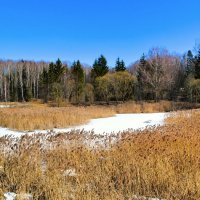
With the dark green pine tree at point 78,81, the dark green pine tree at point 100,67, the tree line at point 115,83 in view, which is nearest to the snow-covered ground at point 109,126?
the tree line at point 115,83

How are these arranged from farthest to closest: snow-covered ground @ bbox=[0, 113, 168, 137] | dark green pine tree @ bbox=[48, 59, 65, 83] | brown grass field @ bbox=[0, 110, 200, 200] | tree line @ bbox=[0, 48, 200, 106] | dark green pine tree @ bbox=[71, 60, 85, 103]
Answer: dark green pine tree @ bbox=[48, 59, 65, 83], dark green pine tree @ bbox=[71, 60, 85, 103], tree line @ bbox=[0, 48, 200, 106], snow-covered ground @ bbox=[0, 113, 168, 137], brown grass field @ bbox=[0, 110, 200, 200]

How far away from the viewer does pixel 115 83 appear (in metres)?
50.5

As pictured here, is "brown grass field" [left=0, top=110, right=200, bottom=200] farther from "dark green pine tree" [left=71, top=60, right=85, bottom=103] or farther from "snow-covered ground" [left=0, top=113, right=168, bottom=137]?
"dark green pine tree" [left=71, top=60, right=85, bottom=103]

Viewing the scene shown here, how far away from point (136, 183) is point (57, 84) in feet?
160

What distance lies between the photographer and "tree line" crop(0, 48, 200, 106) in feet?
156

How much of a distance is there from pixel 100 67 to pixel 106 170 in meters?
52.7

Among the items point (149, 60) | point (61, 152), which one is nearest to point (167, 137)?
point (61, 152)

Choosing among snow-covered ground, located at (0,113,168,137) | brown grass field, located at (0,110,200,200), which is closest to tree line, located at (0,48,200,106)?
snow-covered ground, located at (0,113,168,137)

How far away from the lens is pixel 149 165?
6.09 m

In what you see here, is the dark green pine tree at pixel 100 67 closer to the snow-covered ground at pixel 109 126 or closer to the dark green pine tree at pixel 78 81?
the dark green pine tree at pixel 78 81

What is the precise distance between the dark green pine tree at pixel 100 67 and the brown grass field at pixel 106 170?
165ft

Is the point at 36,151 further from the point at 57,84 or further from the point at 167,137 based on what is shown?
the point at 57,84

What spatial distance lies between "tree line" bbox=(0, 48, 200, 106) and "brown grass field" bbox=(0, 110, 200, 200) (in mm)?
36146

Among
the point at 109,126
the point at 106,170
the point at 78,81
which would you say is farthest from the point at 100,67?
the point at 106,170
